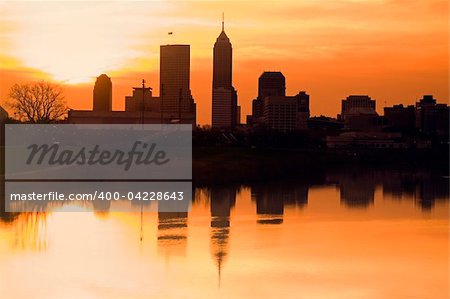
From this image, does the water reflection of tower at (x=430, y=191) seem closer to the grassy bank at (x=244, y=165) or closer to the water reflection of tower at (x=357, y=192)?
the water reflection of tower at (x=357, y=192)

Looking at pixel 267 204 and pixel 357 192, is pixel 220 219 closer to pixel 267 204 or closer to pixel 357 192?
pixel 267 204

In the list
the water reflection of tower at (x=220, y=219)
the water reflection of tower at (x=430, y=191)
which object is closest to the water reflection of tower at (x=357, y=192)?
the water reflection of tower at (x=430, y=191)

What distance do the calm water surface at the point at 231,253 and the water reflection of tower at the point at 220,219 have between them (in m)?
0.07

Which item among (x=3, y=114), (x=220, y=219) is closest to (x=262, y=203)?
(x=220, y=219)

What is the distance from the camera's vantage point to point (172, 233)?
36.6m

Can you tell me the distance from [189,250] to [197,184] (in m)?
31.5

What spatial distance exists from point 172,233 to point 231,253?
17.3 ft

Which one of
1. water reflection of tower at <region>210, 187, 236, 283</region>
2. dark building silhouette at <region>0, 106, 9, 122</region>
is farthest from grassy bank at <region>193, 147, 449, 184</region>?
dark building silhouette at <region>0, 106, 9, 122</region>

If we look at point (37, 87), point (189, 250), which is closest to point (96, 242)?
point (189, 250)

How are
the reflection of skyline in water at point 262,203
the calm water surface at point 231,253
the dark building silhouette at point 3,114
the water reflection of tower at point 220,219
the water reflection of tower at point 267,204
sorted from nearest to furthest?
the calm water surface at point 231,253, the water reflection of tower at point 220,219, the reflection of skyline in water at point 262,203, the water reflection of tower at point 267,204, the dark building silhouette at point 3,114

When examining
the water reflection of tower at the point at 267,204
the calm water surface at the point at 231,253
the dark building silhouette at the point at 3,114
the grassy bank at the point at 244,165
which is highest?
the dark building silhouette at the point at 3,114

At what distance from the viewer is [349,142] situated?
191375 millimetres

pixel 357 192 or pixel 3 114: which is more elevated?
Result: pixel 3 114

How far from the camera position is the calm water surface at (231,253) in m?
25.9
